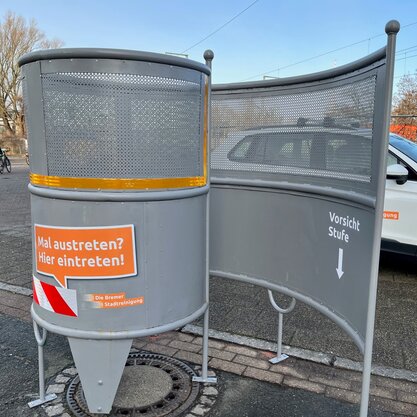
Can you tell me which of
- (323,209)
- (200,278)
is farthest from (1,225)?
(323,209)

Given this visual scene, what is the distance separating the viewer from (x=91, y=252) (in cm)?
224

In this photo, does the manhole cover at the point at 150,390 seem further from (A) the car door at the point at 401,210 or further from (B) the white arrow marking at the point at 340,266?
(A) the car door at the point at 401,210

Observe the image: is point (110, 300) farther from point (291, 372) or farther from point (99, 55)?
point (291, 372)

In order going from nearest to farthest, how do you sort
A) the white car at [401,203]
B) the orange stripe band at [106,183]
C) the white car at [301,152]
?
the white car at [301,152]
the orange stripe band at [106,183]
the white car at [401,203]

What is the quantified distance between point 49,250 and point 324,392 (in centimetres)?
202

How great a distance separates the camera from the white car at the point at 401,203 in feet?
16.3

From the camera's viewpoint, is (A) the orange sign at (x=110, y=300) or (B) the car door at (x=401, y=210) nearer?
(A) the orange sign at (x=110, y=300)

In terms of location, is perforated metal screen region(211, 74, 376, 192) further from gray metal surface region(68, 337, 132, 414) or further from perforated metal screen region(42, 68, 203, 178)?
gray metal surface region(68, 337, 132, 414)

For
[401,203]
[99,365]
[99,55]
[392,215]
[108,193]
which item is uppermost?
[99,55]

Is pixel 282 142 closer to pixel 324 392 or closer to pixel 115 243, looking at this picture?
pixel 115 243

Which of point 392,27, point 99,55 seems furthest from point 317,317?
point 99,55

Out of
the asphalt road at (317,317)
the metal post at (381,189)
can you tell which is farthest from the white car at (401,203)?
the metal post at (381,189)

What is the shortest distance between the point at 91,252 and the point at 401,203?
3.99 metres

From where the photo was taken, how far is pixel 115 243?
2.24 metres
